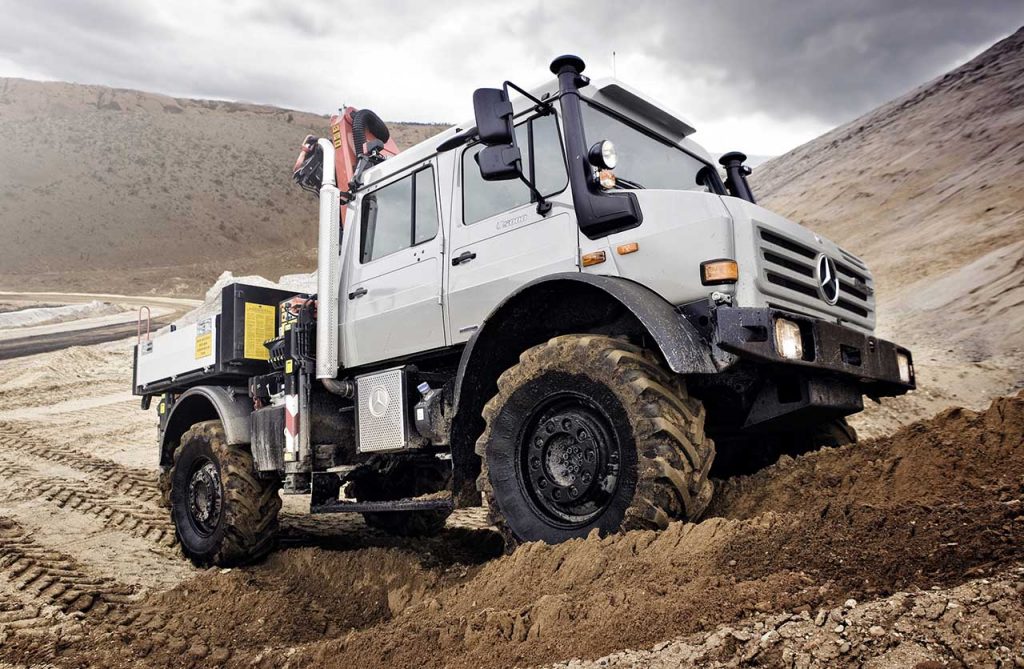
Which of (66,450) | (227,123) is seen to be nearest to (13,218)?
(227,123)

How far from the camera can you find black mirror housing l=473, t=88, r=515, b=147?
3.80 meters

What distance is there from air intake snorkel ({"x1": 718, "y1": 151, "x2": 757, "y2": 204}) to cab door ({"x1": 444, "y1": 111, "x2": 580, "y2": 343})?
6.35 feet

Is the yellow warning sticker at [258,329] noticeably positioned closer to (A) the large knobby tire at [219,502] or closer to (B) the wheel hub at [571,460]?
(A) the large knobby tire at [219,502]

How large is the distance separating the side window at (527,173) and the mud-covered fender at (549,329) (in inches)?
25.3

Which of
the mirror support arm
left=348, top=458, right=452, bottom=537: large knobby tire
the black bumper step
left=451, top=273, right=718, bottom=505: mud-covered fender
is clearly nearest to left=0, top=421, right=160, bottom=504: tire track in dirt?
left=348, top=458, right=452, bottom=537: large knobby tire

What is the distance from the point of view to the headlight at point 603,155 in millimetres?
3854

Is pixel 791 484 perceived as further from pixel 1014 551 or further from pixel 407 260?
pixel 407 260

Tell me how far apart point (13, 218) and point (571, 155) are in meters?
57.4

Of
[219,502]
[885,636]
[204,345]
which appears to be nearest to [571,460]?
[885,636]

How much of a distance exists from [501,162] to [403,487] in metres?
3.08

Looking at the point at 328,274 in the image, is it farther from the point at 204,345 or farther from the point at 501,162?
the point at 501,162

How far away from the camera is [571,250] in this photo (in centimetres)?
405

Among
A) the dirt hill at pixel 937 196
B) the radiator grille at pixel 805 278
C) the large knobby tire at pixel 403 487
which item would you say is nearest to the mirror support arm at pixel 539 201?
the radiator grille at pixel 805 278

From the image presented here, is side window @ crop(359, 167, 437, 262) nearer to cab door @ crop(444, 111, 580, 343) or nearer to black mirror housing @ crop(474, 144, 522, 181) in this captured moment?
cab door @ crop(444, 111, 580, 343)
